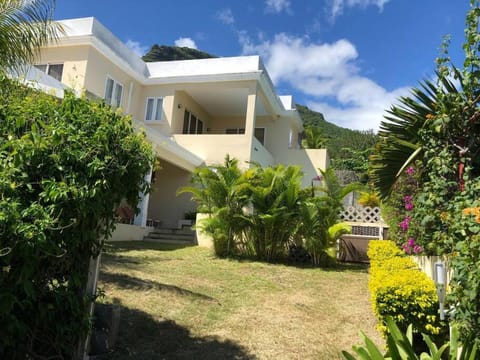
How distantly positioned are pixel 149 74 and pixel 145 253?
10.6m

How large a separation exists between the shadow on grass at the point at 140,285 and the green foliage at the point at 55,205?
3.04m

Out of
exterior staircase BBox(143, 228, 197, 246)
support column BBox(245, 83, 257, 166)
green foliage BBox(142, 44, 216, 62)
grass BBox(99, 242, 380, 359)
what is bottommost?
grass BBox(99, 242, 380, 359)

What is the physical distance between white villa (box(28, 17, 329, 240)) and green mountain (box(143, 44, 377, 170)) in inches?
604

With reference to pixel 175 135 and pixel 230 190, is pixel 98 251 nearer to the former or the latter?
pixel 230 190

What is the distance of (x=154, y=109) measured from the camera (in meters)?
18.0

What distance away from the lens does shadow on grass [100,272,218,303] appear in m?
6.50

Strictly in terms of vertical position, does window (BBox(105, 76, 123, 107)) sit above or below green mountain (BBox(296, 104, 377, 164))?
below

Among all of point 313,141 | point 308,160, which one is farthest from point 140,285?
point 313,141

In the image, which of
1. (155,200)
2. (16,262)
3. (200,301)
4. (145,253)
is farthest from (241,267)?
(155,200)

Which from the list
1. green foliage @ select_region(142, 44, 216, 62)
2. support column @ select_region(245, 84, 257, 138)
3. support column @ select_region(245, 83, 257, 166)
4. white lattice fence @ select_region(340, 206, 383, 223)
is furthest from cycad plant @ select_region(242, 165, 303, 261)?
green foliage @ select_region(142, 44, 216, 62)

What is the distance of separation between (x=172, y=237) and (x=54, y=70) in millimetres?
8120

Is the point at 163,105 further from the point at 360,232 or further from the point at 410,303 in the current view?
the point at 410,303

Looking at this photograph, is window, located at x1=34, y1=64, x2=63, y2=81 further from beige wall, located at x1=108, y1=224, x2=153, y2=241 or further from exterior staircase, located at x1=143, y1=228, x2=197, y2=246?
exterior staircase, located at x1=143, y1=228, x2=197, y2=246

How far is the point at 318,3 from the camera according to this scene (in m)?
16.9
